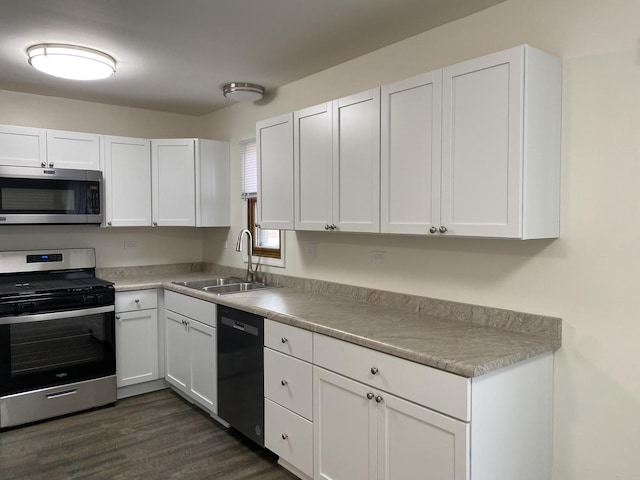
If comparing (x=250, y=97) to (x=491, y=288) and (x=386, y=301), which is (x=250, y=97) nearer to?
(x=386, y=301)

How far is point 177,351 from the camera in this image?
3729 mm

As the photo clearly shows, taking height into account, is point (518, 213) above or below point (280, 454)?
above

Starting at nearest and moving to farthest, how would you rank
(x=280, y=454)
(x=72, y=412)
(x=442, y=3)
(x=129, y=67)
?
(x=442, y=3)
(x=280, y=454)
(x=129, y=67)
(x=72, y=412)

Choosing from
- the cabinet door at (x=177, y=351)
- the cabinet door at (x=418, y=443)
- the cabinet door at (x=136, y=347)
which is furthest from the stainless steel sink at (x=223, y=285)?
the cabinet door at (x=418, y=443)

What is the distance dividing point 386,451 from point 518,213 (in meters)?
1.11

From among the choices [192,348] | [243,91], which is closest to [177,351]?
[192,348]

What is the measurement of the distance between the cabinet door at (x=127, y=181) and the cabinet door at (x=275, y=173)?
52.6 inches

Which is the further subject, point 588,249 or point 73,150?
point 73,150

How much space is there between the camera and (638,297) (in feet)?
5.98

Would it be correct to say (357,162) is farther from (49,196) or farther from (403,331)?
(49,196)

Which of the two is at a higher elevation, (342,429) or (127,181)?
(127,181)

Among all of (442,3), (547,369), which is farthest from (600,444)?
(442,3)

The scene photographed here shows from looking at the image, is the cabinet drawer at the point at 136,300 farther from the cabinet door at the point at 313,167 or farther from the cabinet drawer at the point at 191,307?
the cabinet door at the point at 313,167

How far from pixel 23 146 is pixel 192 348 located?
6.42 ft
